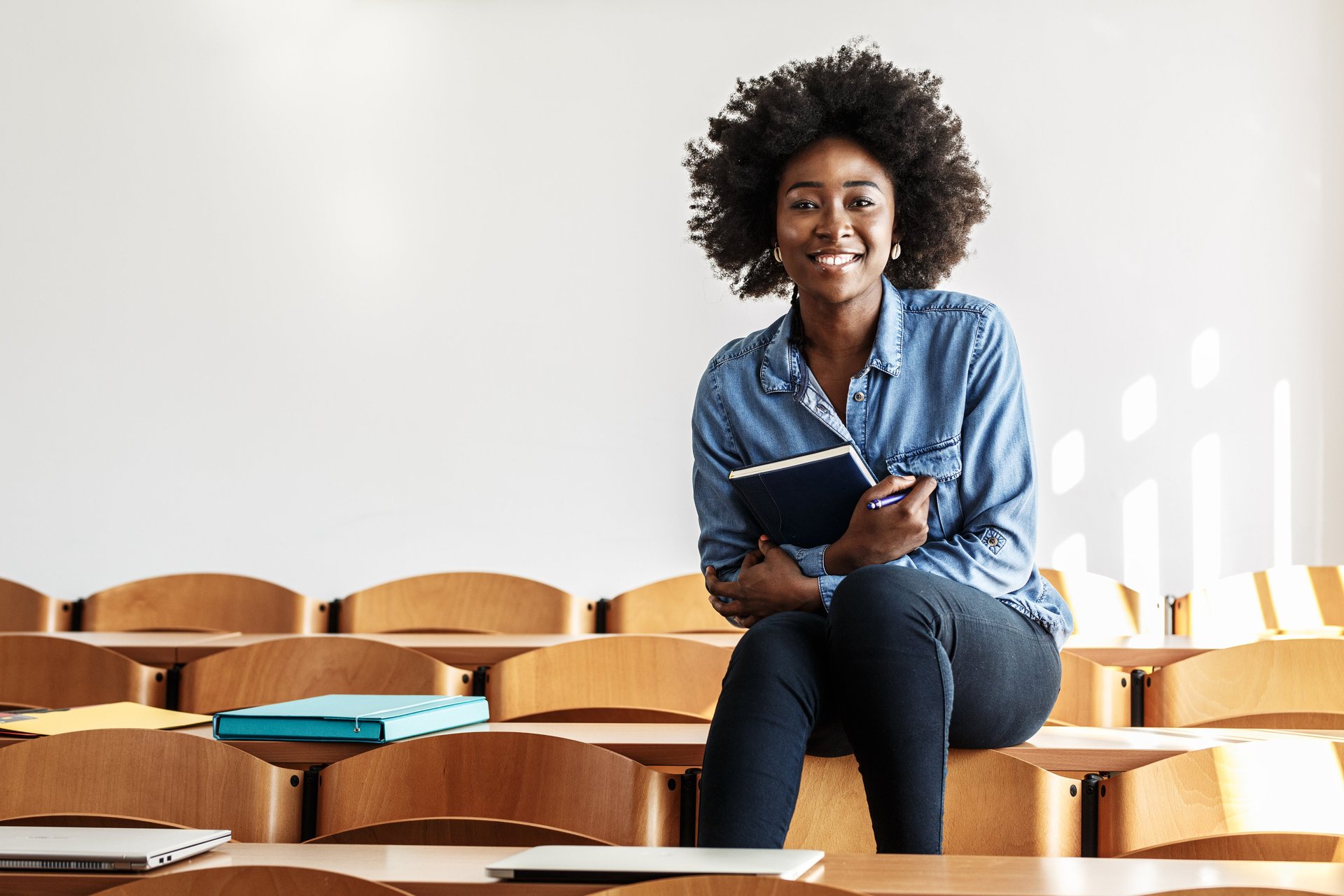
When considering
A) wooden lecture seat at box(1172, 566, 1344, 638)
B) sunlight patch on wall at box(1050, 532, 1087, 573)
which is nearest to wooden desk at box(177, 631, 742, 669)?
wooden lecture seat at box(1172, 566, 1344, 638)

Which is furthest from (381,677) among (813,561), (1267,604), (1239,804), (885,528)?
(1267,604)

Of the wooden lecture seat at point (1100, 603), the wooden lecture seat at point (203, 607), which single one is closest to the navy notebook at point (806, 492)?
the wooden lecture seat at point (1100, 603)

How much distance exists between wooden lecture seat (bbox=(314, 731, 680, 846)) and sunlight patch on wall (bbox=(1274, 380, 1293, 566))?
319 centimetres

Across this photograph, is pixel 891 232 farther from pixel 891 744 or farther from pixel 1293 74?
pixel 1293 74

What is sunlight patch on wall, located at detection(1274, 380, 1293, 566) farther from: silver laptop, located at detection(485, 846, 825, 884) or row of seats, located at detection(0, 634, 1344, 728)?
silver laptop, located at detection(485, 846, 825, 884)

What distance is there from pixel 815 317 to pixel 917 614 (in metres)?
0.63

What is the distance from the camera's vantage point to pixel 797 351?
1.81 m

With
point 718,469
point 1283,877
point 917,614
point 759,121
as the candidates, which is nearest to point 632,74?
point 759,121

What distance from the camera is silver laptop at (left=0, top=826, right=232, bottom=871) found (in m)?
0.98

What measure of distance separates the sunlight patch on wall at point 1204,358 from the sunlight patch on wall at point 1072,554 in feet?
2.06

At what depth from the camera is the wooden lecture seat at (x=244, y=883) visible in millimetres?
883

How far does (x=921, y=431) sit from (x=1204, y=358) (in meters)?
2.73

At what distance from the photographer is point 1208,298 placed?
4000 mm

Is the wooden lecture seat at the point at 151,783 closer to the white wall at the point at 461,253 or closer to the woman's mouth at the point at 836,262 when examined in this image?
the woman's mouth at the point at 836,262
